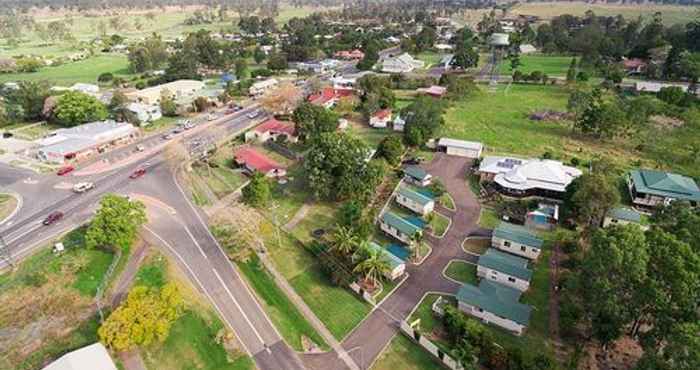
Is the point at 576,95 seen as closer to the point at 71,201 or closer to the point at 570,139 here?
the point at 570,139

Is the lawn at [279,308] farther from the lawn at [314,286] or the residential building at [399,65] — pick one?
the residential building at [399,65]

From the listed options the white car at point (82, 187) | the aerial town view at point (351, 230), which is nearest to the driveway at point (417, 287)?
the aerial town view at point (351, 230)

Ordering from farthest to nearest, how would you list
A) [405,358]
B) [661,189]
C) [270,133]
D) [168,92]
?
[168,92], [270,133], [661,189], [405,358]

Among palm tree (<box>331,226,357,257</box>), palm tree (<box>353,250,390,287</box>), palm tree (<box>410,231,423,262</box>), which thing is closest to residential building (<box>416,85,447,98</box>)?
palm tree (<box>410,231,423,262</box>)

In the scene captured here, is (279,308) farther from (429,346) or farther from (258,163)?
(258,163)

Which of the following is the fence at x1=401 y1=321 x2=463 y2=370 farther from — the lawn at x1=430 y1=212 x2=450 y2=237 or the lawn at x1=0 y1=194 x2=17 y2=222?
the lawn at x1=0 y1=194 x2=17 y2=222

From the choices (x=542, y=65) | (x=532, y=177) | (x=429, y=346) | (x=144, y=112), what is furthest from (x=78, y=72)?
(x=542, y=65)
